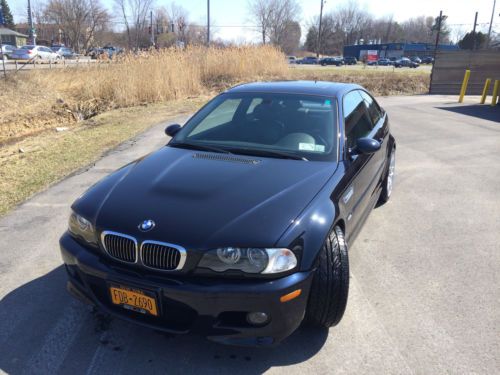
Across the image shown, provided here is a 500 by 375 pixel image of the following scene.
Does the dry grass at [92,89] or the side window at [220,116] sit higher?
the side window at [220,116]

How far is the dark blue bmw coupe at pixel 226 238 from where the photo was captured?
2.36 m

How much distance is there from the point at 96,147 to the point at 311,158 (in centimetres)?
608

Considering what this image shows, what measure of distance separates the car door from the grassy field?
15.0 feet

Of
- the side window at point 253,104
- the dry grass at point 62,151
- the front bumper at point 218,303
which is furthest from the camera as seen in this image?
the dry grass at point 62,151

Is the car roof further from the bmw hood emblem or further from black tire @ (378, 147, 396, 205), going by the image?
the bmw hood emblem

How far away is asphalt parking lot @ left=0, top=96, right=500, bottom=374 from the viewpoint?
2.62 metres

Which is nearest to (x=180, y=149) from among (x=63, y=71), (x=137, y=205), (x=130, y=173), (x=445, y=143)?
(x=130, y=173)

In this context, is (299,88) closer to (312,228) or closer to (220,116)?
(220,116)

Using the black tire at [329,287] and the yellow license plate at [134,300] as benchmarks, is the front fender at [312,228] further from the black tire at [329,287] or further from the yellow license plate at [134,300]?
the yellow license plate at [134,300]

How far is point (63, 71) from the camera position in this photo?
17172mm

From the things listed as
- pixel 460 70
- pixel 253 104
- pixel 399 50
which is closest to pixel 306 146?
pixel 253 104

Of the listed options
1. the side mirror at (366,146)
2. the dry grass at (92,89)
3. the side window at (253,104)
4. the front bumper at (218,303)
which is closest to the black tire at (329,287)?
the front bumper at (218,303)

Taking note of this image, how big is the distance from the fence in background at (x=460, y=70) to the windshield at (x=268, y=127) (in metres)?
17.4

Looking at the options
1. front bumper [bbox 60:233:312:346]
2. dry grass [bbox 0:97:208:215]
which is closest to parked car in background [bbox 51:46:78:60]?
dry grass [bbox 0:97:208:215]
